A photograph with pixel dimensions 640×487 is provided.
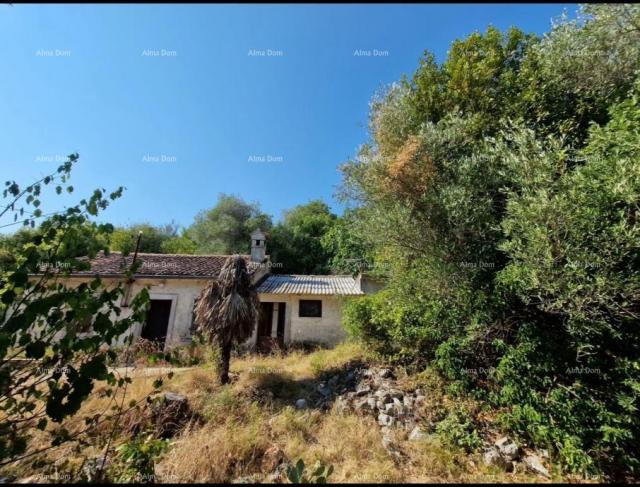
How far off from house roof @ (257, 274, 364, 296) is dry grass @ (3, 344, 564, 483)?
5.03 meters

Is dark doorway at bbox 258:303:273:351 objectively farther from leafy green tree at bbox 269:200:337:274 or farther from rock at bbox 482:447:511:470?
rock at bbox 482:447:511:470

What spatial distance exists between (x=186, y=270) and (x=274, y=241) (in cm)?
1014

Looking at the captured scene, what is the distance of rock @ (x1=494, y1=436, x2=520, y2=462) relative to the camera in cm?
467

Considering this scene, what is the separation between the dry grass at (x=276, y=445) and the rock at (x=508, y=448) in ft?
1.04

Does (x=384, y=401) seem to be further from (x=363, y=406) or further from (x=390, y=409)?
(x=363, y=406)

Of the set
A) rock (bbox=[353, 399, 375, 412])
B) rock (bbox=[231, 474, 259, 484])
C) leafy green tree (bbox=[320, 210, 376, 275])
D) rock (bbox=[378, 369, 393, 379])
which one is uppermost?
leafy green tree (bbox=[320, 210, 376, 275])

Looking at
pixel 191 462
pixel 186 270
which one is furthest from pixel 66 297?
pixel 186 270

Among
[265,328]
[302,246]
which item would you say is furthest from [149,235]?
[265,328]

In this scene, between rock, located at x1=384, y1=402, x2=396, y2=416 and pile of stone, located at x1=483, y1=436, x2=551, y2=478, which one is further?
rock, located at x1=384, y1=402, x2=396, y2=416

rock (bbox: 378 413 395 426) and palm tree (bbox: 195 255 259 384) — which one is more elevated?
palm tree (bbox: 195 255 259 384)

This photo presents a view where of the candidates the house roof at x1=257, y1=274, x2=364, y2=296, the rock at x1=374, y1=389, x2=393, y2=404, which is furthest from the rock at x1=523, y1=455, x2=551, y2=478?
the house roof at x1=257, y1=274, x2=364, y2=296

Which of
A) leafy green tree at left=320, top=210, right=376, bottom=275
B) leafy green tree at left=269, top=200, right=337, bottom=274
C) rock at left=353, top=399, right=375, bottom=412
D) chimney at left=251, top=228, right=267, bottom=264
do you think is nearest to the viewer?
rock at left=353, top=399, right=375, bottom=412

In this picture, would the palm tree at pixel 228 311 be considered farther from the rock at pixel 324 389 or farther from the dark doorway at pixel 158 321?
the dark doorway at pixel 158 321

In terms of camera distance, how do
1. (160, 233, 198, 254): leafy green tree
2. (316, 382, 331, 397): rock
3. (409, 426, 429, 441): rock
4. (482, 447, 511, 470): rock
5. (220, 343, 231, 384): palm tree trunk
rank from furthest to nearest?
(160, 233, 198, 254): leafy green tree, (220, 343, 231, 384): palm tree trunk, (316, 382, 331, 397): rock, (409, 426, 429, 441): rock, (482, 447, 511, 470): rock
